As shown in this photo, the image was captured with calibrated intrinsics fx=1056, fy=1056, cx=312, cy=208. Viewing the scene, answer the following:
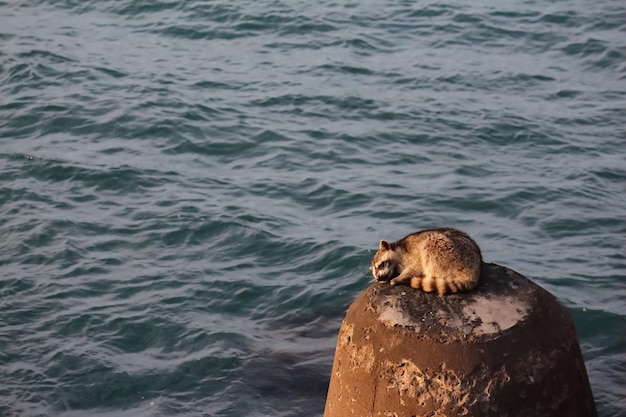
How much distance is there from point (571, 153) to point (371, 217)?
14.2ft

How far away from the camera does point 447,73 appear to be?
22094mm

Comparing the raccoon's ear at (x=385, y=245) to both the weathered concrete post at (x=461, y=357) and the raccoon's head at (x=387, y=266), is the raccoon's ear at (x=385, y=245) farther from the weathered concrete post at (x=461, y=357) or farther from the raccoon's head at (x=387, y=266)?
the weathered concrete post at (x=461, y=357)

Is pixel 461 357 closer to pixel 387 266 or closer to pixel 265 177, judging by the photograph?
pixel 387 266

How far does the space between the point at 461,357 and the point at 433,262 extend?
2.80ft

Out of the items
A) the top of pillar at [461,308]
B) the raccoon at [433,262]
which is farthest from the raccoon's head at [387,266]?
the top of pillar at [461,308]

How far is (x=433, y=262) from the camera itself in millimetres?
7867

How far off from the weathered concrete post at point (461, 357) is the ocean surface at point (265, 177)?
3069mm

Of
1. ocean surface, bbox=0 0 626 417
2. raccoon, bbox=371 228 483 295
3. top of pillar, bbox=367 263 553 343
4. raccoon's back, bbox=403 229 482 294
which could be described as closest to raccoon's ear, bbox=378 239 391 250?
raccoon, bbox=371 228 483 295

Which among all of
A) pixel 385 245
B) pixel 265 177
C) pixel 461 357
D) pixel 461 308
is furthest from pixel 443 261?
pixel 265 177

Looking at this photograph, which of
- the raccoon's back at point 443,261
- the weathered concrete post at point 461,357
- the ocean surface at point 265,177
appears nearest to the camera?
the weathered concrete post at point 461,357

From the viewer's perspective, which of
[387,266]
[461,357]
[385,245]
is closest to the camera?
[461,357]

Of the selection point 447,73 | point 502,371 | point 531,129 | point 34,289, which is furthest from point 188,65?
point 502,371

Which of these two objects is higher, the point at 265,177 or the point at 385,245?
the point at 385,245

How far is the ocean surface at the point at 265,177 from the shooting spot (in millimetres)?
12234
